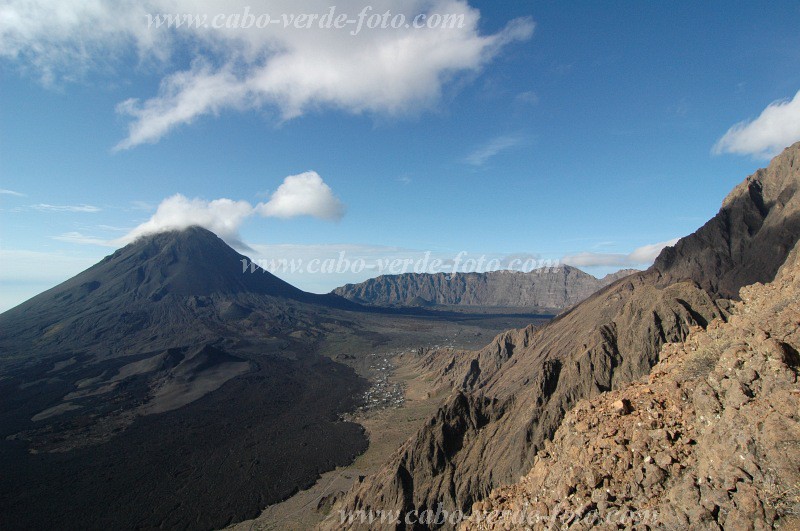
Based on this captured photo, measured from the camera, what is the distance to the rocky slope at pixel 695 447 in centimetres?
944

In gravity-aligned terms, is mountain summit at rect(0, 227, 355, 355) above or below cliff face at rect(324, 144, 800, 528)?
above

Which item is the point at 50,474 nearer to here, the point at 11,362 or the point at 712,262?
the point at 11,362

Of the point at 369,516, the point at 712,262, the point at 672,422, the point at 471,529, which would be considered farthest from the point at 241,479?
the point at 712,262

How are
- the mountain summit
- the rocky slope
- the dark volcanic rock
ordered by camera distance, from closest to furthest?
the rocky slope < the dark volcanic rock < the mountain summit

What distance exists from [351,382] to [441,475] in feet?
209

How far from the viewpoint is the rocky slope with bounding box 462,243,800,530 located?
9438 millimetres

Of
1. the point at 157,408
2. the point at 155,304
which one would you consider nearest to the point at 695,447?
the point at 157,408

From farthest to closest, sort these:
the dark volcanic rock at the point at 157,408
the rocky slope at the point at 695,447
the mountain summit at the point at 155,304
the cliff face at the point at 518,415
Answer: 1. the mountain summit at the point at 155,304
2. the dark volcanic rock at the point at 157,408
3. the cliff face at the point at 518,415
4. the rocky slope at the point at 695,447

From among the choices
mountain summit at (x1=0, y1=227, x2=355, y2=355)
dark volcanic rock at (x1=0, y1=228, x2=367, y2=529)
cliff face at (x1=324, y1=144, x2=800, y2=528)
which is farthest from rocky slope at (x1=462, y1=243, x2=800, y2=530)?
mountain summit at (x1=0, y1=227, x2=355, y2=355)

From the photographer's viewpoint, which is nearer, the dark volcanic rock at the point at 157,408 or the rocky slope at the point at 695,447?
the rocky slope at the point at 695,447

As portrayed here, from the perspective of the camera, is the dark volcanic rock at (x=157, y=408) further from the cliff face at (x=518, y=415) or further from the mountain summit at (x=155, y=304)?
the cliff face at (x=518, y=415)

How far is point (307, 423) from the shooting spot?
5900 cm

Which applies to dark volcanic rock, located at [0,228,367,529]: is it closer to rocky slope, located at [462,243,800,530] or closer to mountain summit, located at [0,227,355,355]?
mountain summit, located at [0,227,355,355]

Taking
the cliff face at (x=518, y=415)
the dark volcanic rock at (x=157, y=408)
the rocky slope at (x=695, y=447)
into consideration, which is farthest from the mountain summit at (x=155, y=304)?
the rocky slope at (x=695, y=447)
